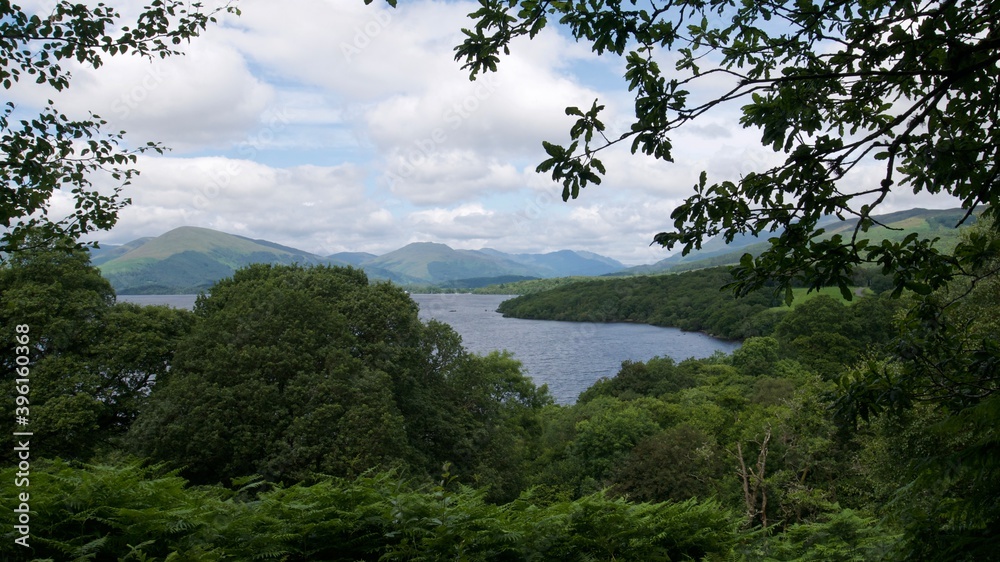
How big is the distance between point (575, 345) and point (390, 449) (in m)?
71.6

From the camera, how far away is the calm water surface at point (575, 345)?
63.4 metres

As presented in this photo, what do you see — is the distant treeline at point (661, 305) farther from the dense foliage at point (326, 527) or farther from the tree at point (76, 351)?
the dense foliage at point (326, 527)

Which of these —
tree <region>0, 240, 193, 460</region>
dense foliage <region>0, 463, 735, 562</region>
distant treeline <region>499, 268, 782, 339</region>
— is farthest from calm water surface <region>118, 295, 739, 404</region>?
dense foliage <region>0, 463, 735, 562</region>

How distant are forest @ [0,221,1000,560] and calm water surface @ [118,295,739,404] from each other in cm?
2644

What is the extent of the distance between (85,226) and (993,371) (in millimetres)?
8454

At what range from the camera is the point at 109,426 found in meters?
16.7

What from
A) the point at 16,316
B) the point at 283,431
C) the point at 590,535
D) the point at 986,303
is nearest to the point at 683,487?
the point at 986,303

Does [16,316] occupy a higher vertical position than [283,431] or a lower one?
higher

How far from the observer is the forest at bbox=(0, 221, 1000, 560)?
444 cm

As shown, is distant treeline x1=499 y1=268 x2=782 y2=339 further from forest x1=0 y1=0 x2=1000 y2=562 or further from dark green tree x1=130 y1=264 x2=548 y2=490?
forest x1=0 y1=0 x2=1000 y2=562

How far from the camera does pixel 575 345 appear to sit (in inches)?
3396

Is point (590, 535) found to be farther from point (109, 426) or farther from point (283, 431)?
point (109, 426)

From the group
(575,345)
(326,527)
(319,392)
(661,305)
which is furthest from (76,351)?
(661,305)

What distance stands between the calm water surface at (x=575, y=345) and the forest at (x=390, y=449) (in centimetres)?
2644
